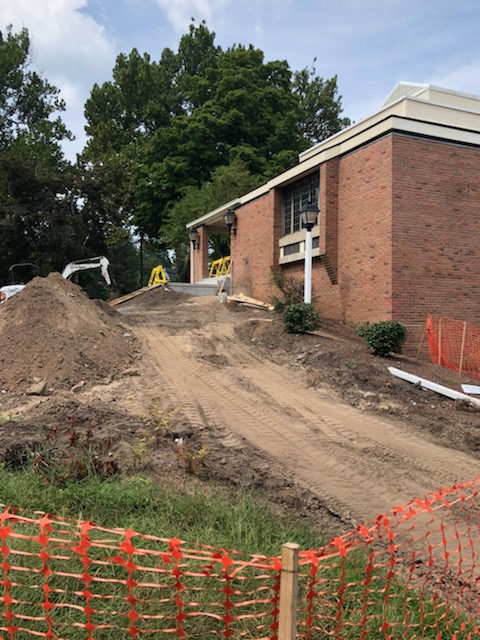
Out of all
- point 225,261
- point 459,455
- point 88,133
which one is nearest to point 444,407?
point 459,455

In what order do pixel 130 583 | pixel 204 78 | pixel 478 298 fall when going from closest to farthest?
pixel 130 583 < pixel 478 298 < pixel 204 78

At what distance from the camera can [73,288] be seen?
14.4 metres

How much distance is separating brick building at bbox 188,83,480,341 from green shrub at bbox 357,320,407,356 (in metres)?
1.06

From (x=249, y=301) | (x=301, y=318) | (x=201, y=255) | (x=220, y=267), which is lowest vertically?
(x=301, y=318)

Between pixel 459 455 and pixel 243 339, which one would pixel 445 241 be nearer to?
pixel 243 339

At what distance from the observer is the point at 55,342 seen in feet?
36.9

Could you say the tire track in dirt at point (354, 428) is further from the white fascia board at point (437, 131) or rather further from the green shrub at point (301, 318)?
the white fascia board at point (437, 131)

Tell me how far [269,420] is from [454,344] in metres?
6.90

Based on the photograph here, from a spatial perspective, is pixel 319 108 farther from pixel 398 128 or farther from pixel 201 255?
pixel 398 128

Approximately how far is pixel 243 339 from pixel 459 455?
24.7 ft

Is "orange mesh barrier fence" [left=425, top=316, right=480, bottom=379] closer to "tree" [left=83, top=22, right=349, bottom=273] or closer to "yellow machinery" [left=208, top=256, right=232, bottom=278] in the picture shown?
"yellow machinery" [left=208, top=256, right=232, bottom=278]

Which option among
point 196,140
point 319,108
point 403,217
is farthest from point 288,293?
point 319,108

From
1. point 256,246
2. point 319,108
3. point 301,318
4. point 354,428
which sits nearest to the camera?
point 354,428

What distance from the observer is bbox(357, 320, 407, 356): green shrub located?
12.0 m
